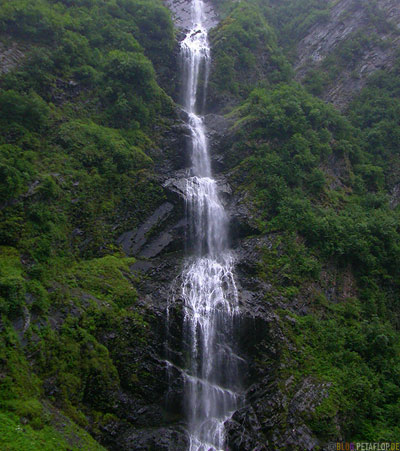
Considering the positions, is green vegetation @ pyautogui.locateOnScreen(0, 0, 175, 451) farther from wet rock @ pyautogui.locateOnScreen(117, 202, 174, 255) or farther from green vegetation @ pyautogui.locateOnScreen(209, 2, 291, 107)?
green vegetation @ pyautogui.locateOnScreen(209, 2, 291, 107)

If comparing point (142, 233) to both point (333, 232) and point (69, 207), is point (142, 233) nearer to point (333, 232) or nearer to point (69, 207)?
point (69, 207)

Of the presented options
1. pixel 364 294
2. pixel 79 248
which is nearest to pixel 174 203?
pixel 79 248

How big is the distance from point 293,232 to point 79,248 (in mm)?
10077

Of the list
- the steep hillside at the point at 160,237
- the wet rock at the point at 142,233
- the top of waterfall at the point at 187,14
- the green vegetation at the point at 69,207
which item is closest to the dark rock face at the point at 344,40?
the steep hillside at the point at 160,237

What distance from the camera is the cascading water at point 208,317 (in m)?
12.5

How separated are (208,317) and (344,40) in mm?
28404

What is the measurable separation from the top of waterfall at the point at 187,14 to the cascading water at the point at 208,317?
21.1 metres

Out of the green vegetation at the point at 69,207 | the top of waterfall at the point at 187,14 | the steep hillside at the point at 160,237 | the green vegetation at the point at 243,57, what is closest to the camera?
the green vegetation at the point at 69,207

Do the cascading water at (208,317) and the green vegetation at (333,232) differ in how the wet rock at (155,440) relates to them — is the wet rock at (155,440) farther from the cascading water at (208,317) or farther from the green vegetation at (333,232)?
the green vegetation at (333,232)

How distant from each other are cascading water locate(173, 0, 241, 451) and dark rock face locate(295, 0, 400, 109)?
15242 millimetres

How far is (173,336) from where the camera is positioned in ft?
44.3

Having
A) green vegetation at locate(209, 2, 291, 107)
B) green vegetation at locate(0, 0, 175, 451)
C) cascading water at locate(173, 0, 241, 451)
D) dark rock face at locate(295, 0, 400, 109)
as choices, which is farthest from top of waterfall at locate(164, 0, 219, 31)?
cascading water at locate(173, 0, 241, 451)

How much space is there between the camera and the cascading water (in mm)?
12539

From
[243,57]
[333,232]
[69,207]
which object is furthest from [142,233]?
[243,57]
